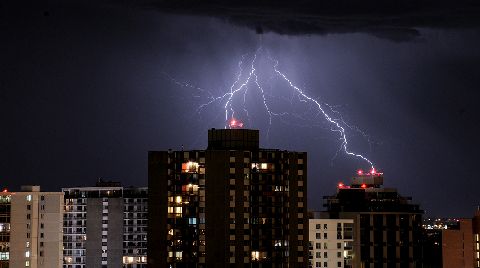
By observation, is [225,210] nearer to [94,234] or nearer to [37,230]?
[37,230]

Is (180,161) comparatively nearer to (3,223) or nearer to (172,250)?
(172,250)

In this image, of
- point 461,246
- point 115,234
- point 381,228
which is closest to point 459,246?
point 461,246

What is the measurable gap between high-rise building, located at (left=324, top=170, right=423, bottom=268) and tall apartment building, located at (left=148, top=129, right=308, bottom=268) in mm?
24878

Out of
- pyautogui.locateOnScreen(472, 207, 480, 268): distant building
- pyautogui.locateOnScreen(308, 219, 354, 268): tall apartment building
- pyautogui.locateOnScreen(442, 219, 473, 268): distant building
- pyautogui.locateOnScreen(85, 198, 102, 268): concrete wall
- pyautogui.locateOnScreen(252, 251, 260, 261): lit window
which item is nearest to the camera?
pyautogui.locateOnScreen(252, 251, 260, 261): lit window

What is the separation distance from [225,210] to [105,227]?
3951 centimetres

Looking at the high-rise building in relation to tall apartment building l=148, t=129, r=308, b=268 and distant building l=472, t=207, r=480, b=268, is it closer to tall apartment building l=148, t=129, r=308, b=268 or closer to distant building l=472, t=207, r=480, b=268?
distant building l=472, t=207, r=480, b=268

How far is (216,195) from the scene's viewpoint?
12500cm

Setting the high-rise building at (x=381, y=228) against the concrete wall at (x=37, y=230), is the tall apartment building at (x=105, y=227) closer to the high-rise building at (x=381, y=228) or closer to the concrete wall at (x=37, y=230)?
the concrete wall at (x=37, y=230)

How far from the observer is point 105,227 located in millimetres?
160500

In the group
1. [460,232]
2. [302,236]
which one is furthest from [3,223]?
[460,232]

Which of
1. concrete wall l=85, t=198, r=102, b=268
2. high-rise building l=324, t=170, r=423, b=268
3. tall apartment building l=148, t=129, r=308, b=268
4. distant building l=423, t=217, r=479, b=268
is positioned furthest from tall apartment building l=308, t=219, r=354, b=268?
concrete wall l=85, t=198, r=102, b=268

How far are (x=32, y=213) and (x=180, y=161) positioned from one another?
2381 cm

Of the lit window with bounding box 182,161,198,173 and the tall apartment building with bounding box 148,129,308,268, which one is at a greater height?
the lit window with bounding box 182,161,198,173

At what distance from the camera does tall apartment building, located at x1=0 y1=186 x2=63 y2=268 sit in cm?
13900
